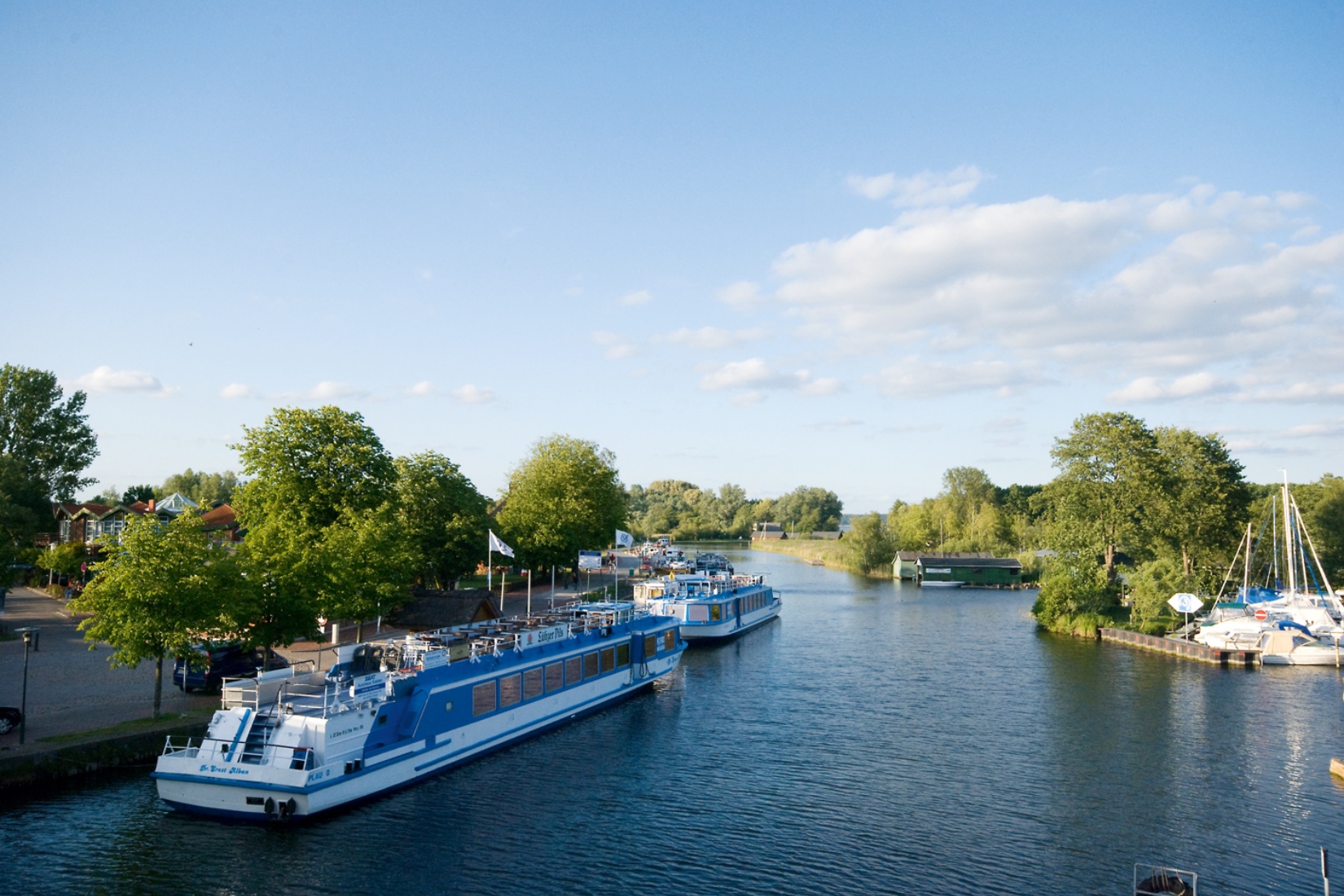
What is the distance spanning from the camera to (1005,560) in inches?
5128

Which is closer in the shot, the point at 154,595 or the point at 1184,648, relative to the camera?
the point at 154,595

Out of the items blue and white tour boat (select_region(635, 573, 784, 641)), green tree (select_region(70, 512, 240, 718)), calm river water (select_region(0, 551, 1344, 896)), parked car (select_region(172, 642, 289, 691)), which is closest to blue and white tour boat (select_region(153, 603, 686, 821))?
calm river water (select_region(0, 551, 1344, 896))

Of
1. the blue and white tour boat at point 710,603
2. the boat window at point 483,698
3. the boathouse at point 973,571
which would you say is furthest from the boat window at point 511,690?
the boathouse at point 973,571

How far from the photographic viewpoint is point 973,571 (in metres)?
129

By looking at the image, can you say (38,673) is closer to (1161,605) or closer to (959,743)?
(959,743)

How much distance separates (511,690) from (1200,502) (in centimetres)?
8235

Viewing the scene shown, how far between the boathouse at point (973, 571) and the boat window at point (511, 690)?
98442mm

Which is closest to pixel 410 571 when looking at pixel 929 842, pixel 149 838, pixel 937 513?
pixel 149 838

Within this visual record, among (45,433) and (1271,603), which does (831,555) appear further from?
(45,433)

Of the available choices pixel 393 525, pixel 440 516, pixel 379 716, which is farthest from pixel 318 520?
pixel 379 716

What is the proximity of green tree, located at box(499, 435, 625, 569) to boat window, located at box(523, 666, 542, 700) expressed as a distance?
4462cm

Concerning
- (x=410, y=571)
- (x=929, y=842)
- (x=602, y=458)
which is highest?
(x=602, y=458)

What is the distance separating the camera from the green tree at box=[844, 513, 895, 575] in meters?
146

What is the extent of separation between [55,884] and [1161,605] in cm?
7901
